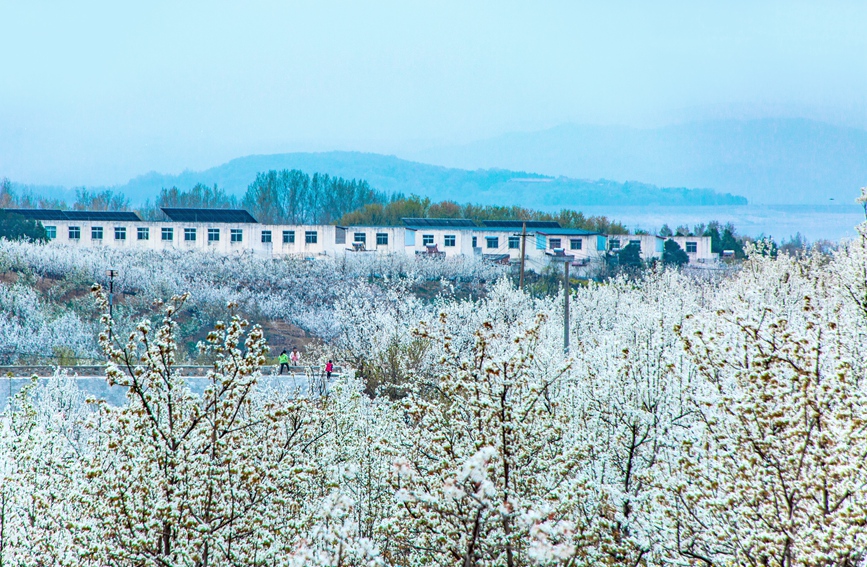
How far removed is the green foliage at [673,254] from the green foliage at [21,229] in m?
44.1

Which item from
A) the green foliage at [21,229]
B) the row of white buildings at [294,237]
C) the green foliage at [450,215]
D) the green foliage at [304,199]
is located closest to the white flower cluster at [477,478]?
the row of white buildings at [294,237]

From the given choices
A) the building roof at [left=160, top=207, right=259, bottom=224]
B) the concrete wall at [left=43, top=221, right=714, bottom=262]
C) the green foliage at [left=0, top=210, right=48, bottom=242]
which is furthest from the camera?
the building roof at [left=160, top=207, right=259, bottom=224]

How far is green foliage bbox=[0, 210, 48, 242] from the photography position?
57625mm

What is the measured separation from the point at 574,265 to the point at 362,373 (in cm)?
3887

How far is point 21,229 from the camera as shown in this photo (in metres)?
58.4

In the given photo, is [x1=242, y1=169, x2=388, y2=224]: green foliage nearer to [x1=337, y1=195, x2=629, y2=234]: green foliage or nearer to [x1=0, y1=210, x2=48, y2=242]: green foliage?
[x1=337, y1=195, x2=629, y2=234]: green foliage

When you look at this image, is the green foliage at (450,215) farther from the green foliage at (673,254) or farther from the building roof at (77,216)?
the building roof at (77,216)

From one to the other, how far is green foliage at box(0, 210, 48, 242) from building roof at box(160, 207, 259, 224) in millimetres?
8890

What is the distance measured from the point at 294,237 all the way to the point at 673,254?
29.0m

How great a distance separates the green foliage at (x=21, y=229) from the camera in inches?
2269

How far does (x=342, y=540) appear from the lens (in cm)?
527

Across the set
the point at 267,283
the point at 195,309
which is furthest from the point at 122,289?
the point at 267,283

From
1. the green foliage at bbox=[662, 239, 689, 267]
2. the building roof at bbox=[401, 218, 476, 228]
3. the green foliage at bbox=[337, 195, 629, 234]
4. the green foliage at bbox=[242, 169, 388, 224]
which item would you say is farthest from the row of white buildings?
the green foliage at bbox=[242, 169, 388, 224]

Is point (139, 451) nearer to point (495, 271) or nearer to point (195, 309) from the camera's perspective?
point (195, 309)
